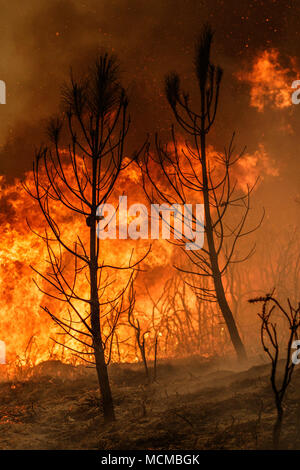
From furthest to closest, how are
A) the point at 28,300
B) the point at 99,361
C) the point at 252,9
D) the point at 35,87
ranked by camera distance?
the point at 252,9
the point at 35,87
the point at 28,300
the point at 99,361

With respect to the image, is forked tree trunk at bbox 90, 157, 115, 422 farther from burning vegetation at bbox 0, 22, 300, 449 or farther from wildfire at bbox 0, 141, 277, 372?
wildfire at bbox 0, 141, 277, 372

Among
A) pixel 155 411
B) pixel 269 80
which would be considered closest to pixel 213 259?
pixel 155 411

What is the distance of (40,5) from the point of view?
14328 millimetres

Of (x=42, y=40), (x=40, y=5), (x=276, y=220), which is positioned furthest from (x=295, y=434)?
(x=40, y=5)

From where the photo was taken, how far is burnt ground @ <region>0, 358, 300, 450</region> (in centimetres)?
469

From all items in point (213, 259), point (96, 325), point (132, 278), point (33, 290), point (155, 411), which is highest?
point (132, 278)

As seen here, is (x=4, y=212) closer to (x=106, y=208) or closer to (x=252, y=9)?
(x=106, y=208)

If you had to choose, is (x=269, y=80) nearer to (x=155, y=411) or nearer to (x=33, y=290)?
(x=33, y=290)

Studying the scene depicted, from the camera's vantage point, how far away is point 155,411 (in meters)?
5.97

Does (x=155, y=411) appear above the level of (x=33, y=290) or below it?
below

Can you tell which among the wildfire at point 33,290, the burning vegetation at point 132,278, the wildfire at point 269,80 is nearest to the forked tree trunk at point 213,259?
the burning vegetation at point 132,278

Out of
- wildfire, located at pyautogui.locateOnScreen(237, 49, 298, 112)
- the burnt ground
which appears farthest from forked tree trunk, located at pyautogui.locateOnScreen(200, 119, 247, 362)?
wildfire, located at pyautogui.locateOnScreen(237, 49, 298, 112)

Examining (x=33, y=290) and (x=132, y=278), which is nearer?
(x=33, y=290)
